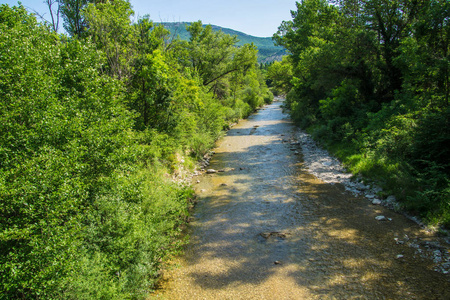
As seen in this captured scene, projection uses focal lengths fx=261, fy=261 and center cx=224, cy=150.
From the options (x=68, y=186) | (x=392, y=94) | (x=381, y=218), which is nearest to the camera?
(x=68, y=186)

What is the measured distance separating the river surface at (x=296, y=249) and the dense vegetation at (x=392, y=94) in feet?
5.81

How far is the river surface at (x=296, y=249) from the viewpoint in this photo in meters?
7.19

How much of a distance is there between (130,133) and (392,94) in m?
18.7

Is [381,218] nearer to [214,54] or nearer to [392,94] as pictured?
[392,94]

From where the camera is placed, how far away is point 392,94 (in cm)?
1919

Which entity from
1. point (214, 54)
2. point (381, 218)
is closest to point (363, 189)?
point (381, 218)

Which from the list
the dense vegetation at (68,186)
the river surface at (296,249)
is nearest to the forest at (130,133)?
the dense vegetation at (68,186)

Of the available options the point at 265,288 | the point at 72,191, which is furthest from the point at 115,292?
the point at 265,288

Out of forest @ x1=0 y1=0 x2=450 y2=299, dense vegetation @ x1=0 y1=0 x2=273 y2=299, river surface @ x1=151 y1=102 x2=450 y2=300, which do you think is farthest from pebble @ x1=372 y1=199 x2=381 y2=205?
dense vegetation @ x1=0 y1=0 x2=273 y2=299

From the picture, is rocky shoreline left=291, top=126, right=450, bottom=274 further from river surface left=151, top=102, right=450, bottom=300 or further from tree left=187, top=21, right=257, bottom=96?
tree left=187, top=21, right=257, bottom=96

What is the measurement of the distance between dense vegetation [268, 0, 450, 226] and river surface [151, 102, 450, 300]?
1.77 m

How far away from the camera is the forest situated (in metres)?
5.14

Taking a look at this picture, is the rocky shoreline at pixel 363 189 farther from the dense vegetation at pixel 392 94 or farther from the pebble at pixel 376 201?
the dense vegetation at pixel 392 94

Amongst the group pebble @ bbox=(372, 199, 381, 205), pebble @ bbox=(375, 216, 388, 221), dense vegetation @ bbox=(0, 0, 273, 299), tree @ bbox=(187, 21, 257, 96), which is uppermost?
tree @ bbox=(187, 21, 257, 96)
